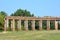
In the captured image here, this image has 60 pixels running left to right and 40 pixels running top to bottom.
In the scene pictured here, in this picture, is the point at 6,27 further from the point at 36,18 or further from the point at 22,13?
the point at 22,13

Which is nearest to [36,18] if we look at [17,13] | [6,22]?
[6,22]

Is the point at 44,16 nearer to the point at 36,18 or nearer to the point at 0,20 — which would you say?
the point at 36,18

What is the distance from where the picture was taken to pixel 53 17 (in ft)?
253

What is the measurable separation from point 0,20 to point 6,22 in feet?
31.2

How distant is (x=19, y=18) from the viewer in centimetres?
7519

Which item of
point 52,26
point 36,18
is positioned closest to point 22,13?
point 52,26

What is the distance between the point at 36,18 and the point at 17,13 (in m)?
35.6

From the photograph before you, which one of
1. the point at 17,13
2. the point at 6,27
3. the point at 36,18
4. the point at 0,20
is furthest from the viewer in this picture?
the point at 17,13

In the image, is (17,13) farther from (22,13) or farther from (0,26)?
(0,26)

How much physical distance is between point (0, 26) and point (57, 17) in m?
20.8

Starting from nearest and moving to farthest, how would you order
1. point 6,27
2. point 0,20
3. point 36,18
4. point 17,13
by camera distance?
point 6,27 < point 36,18 < point 0,20 < point 17,13

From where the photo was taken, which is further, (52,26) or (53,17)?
(52,26)

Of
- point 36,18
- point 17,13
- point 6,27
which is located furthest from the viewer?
point 17,13

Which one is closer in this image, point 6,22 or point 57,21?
point 6,22
